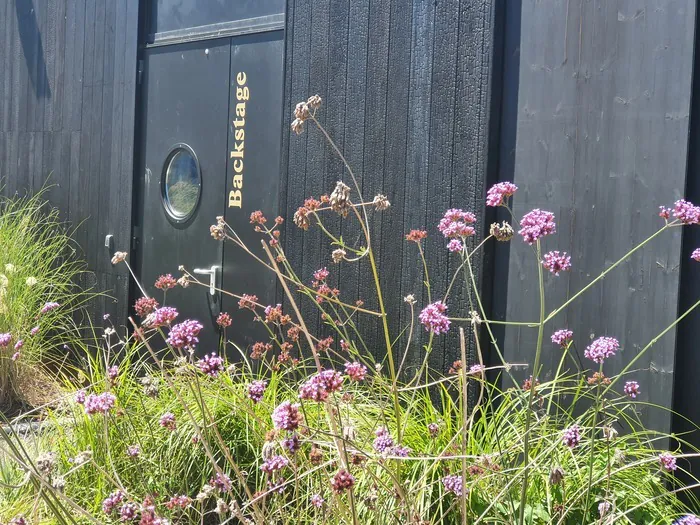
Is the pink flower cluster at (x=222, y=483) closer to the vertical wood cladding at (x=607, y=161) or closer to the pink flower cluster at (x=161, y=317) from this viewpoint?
the pink flower cluster at (x=161, y=317)

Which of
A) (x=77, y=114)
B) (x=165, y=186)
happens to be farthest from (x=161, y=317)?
(x=77, y=114)

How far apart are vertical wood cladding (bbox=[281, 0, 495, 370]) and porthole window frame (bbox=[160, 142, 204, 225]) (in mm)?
1016

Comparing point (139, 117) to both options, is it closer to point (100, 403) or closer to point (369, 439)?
point (369, 439)

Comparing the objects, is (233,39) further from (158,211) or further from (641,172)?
(641,172)

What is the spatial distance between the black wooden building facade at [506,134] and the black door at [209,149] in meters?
0.03

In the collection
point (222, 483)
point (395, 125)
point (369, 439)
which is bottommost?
point (369, 439)

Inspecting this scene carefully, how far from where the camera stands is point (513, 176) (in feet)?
12.0

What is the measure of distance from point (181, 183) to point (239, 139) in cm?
67

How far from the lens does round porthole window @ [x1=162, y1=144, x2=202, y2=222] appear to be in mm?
5523

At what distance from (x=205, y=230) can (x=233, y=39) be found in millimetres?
1208

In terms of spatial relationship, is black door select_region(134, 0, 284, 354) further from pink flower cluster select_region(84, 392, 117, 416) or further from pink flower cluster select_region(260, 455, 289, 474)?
pink flower cluster select_region(260, 455, 289, 474)

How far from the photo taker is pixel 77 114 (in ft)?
21.3

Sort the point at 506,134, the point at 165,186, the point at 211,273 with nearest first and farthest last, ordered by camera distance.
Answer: the point at 506,134 < the point at 211,273 < the point at 165,186

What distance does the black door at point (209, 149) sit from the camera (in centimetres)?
502
